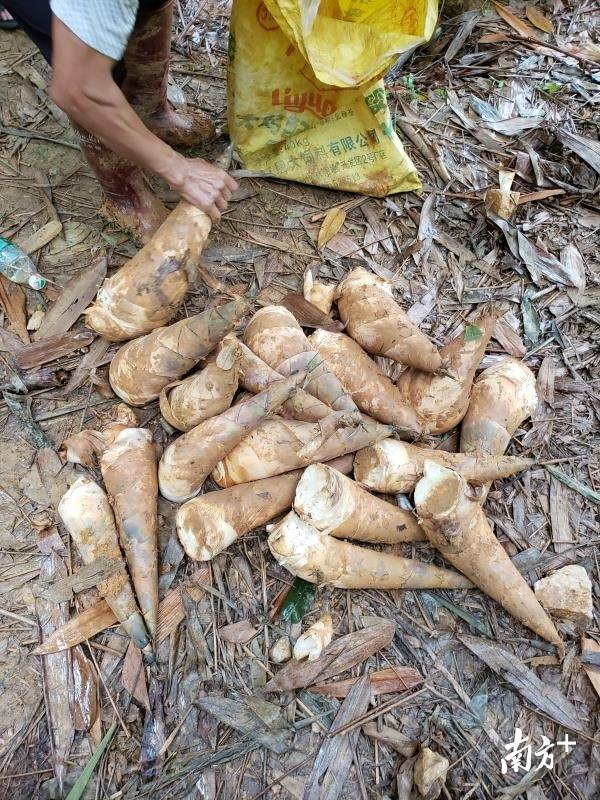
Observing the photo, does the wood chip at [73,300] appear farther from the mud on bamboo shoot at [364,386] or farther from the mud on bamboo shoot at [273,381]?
the mud on bamboo shoot at [364,386]

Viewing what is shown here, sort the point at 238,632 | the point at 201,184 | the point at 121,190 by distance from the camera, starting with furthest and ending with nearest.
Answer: the point at 121,190
the point at 201,184
the point at 238,632

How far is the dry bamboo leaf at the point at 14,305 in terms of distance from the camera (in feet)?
7.71

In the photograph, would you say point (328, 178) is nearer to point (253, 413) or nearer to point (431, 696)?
point (253, 413)

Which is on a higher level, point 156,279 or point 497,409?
point 156,279

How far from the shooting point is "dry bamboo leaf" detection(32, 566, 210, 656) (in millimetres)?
1818

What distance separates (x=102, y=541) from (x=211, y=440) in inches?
20.2

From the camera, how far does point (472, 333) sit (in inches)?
85.9

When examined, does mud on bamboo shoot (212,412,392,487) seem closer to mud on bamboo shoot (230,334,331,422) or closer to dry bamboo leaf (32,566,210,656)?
mud on bamboo shoot (230,334,331,422)

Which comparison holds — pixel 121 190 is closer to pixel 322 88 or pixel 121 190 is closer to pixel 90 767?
pixel 322 88

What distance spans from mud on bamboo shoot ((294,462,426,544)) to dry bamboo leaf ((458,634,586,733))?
16.6 inches

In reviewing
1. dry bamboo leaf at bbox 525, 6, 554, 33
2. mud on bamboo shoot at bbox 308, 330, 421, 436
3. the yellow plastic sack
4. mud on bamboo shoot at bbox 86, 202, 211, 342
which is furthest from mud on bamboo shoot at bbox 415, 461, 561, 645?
dry bamboo leaf at bbox 525, 6, 554, 33

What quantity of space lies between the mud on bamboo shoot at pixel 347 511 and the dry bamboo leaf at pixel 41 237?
5.55ft

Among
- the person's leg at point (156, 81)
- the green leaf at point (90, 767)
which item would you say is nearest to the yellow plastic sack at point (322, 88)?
the person's leg at point (156, 81)

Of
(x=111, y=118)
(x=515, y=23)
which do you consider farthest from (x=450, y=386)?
(x=515, y=23)
